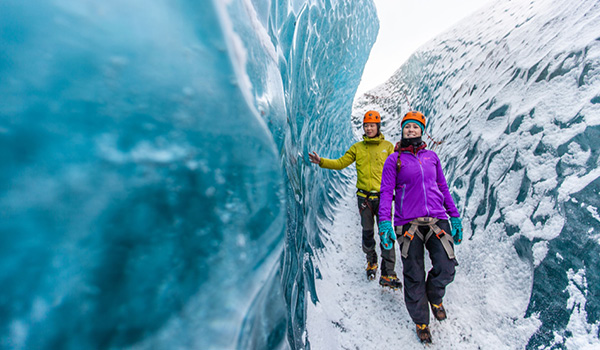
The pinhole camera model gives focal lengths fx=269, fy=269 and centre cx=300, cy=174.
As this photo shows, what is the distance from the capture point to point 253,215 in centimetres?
113

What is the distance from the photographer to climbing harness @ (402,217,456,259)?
1961mm

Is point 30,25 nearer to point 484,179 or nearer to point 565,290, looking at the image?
point 565,290

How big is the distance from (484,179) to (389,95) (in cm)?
1073

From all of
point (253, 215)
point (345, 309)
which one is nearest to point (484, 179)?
point (345, 309)

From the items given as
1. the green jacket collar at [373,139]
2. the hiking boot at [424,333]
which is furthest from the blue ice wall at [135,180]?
the green jacket collar at [373,139]

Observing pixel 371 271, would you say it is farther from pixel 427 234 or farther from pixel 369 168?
pixel 369 168

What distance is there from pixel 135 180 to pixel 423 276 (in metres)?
2.01

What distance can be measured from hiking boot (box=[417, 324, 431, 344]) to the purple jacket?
0.76m

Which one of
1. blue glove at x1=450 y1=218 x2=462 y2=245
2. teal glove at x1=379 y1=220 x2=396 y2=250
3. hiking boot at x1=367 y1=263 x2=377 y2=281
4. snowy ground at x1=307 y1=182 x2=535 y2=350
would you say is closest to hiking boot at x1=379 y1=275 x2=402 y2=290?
snowy ground at x1=307 y1=182 x2=535 y2=350

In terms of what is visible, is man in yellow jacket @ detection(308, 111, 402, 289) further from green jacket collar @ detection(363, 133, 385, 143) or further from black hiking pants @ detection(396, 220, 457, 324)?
black hiking pants @ detection(396, 220, 457, 324)

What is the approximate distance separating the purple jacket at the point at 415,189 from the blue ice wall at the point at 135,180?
4.00ft

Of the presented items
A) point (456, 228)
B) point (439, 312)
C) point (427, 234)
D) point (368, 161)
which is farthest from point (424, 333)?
point (368, 161)

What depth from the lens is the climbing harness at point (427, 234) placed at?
196 centimetres

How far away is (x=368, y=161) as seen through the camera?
2932 mm
